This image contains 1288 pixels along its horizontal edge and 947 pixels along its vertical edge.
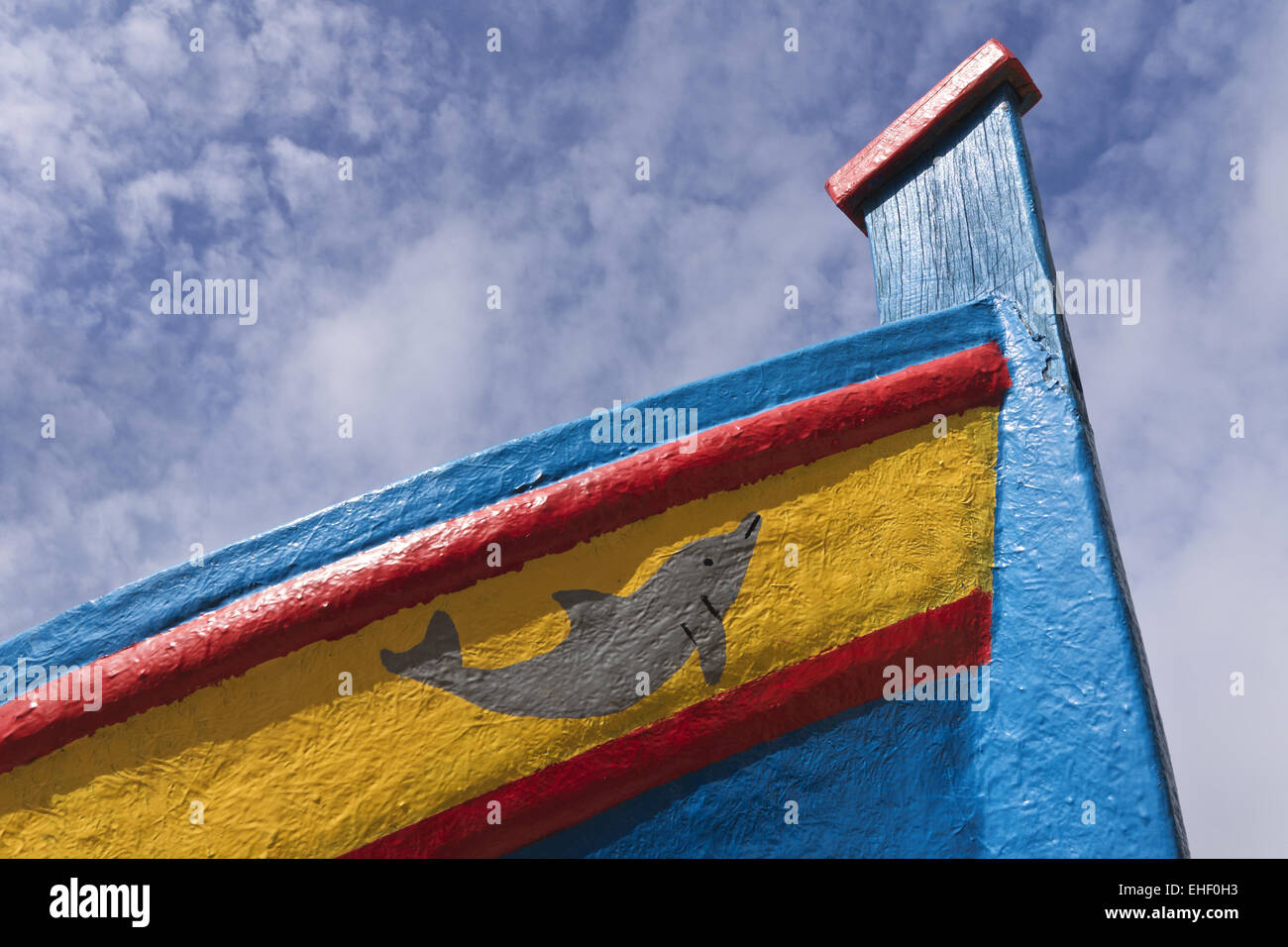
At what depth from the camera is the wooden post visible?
6.17 ft

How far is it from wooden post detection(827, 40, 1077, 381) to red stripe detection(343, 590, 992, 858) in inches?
29.4

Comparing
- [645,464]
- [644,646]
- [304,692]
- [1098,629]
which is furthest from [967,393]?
[304,692]

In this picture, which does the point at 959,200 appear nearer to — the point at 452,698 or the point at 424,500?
the point at 424,500

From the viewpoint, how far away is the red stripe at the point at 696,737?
139 cm

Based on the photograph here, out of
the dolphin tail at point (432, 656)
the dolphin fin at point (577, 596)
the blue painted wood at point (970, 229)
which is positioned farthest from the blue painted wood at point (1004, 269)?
the dolphin tail at point (432, 656)

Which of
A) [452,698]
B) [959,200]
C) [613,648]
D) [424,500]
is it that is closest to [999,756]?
[613,648]

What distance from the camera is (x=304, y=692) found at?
138cm

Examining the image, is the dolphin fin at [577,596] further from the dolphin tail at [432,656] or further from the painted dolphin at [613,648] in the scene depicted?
the dolphin tail at [432,656]

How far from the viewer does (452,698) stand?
1406 millimetres

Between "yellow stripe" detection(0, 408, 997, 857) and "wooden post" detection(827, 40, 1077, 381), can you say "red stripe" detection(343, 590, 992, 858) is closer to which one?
"yellow stripe" detection(0, 408, 997, 857)

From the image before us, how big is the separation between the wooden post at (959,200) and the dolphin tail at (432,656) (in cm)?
143

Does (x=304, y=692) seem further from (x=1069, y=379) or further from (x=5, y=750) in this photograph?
(x=1069, y=379)

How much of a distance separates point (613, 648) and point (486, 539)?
0.32 meters

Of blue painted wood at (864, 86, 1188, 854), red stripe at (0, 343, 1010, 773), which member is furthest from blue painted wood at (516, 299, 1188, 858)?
red stripe at (0, 343, 1010, 773)
